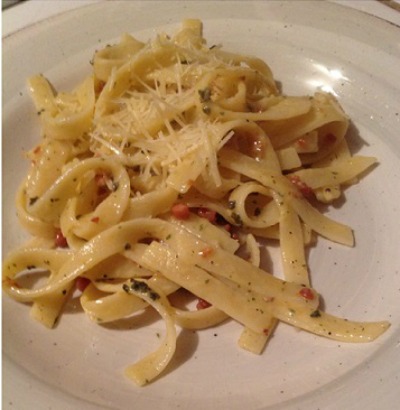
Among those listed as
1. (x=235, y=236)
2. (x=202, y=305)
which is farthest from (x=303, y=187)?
(x=202, y=305)

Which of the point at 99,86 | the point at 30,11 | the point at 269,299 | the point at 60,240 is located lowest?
the point at 269,299

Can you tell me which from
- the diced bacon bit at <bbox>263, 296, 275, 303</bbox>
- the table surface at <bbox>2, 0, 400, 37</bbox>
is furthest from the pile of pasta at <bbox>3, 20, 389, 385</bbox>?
the table surface at <bbox>2, 0, 400, 37</bbox>

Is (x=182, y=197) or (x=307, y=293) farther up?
(x=182, y=197)

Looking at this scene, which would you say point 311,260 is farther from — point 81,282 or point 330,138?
point 81,282

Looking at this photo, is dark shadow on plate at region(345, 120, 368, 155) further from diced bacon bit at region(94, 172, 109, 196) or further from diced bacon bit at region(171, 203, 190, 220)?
diced bacon bit at region(94, 172, 109, 196)

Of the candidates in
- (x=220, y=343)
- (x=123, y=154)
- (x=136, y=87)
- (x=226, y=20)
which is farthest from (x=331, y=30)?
(x=220, y=343)

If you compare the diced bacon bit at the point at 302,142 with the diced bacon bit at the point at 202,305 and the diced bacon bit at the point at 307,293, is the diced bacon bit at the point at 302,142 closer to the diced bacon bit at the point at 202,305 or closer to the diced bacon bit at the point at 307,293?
the diced bacon bit at the point at 307,293
